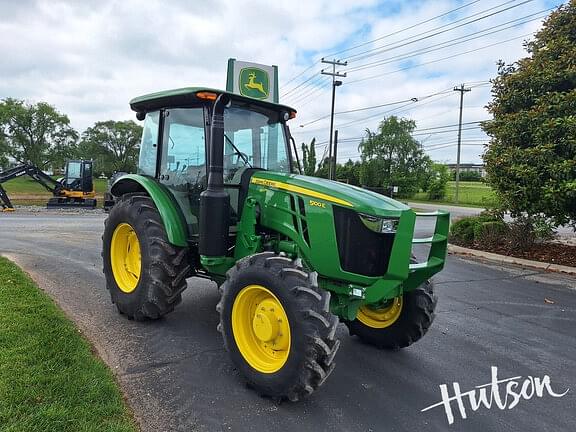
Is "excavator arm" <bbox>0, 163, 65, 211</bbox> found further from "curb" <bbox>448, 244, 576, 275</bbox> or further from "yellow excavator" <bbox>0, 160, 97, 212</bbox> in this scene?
"curb" <bbox>448, 244, 576, 275</bbox>

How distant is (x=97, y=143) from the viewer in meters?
55.5

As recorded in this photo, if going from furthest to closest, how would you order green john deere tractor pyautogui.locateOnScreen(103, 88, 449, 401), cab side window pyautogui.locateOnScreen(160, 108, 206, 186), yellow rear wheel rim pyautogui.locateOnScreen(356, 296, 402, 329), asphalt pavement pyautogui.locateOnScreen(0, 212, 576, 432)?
cab side window pyautogui.locateOnScreen(160, 108, 206, 186)
yellow rear wheel rim pyautogui.locateOnScreen(356, 296, 402, 329)
green john deere tractor pyautogui.locateOnScreen(103, 88, 449, 401)
asphalt pavement pyautogui.locateOnScreen(0, 212, 576, 432)

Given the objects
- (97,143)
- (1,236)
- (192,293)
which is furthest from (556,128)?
(97,143)

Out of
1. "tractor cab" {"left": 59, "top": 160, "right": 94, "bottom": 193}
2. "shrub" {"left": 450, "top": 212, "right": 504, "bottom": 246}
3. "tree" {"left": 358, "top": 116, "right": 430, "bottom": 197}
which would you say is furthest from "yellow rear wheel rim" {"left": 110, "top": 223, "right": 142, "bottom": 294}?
"tree" {"left": 358, "top": 116, "right": 430, "bottom": 197}

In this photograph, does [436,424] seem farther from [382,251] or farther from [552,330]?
[552,330]

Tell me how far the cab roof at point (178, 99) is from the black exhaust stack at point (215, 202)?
12.3 inches

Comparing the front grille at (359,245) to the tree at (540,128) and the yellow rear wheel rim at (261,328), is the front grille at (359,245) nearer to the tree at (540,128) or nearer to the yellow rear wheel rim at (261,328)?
the yellow rear wheel rim at (261,328)

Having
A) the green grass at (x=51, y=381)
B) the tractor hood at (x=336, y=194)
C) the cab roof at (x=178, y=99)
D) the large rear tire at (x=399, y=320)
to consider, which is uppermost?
the cab roof at (x=178, y=99)

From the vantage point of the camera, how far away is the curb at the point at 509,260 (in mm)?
8656

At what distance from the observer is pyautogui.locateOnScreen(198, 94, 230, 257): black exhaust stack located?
12.4 feet

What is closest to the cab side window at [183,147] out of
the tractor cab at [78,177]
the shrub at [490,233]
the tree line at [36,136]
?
the shrub at [490,233]

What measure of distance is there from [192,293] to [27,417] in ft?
11.1

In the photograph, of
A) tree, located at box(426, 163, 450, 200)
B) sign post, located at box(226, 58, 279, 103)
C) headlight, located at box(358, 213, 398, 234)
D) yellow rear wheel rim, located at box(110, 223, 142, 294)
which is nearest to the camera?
headlight, located at box(358, 213, 398, 234)

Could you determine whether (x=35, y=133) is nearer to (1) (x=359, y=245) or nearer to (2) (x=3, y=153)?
(2) (x=3, y=153)
